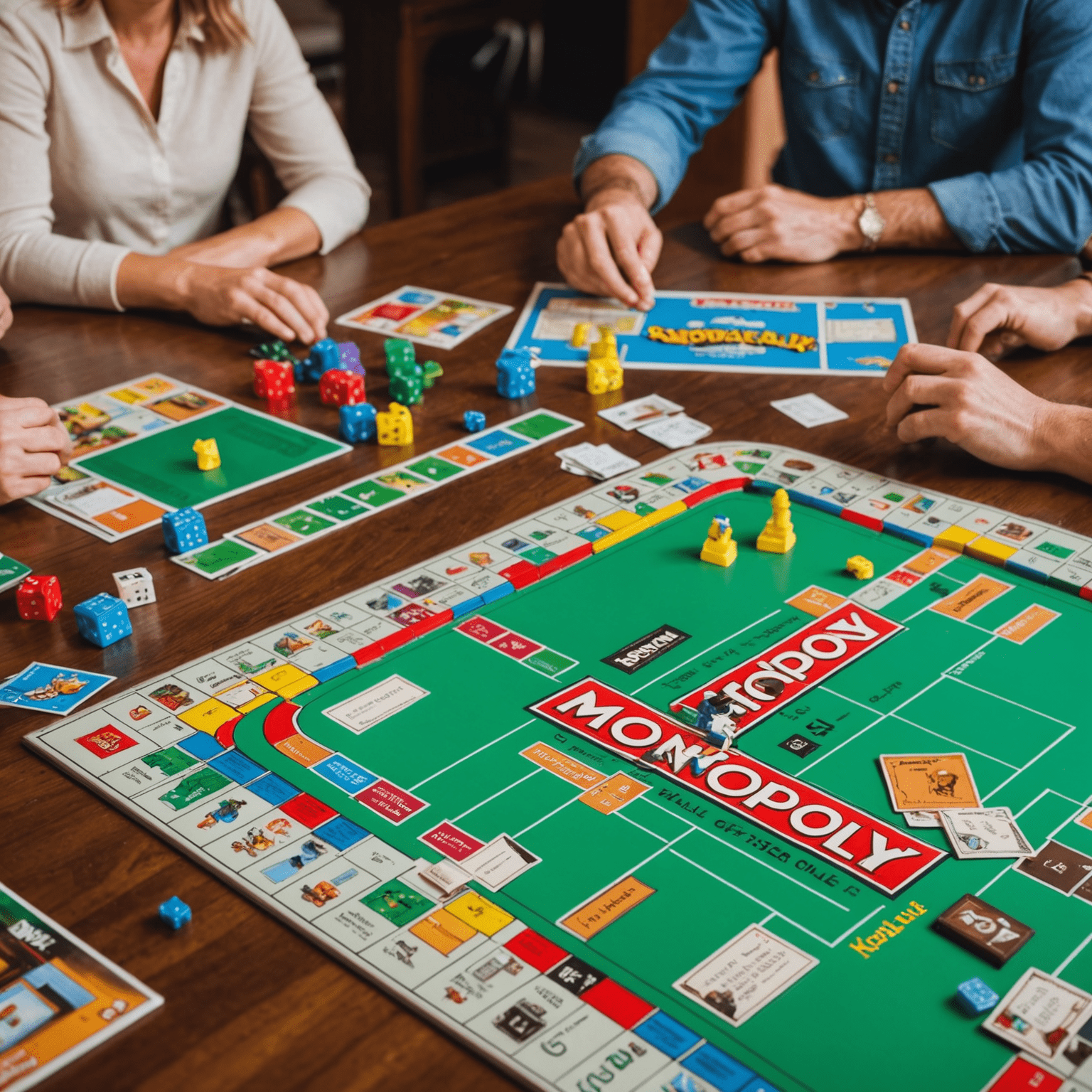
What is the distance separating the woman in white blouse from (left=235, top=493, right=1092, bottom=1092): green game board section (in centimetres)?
94

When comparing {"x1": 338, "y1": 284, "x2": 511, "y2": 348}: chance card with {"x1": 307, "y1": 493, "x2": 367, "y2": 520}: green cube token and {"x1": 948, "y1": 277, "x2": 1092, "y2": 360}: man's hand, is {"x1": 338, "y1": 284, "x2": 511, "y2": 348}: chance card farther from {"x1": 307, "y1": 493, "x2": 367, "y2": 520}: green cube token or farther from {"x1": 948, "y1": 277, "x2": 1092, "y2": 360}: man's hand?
{"x1": 948, "y1": 277, "x2": 1092, "y2": 360}: man's hand

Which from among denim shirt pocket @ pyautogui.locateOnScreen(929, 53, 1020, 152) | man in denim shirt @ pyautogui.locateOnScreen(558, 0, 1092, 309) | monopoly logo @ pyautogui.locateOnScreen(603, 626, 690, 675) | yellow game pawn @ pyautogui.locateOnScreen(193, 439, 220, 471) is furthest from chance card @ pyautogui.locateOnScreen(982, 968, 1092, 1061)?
denim shirt pocket @ pyautogui.locateOnScreen(929, 53, 1020, 152)

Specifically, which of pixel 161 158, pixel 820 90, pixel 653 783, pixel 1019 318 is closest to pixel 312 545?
pixel 653 783

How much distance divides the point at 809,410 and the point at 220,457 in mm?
870

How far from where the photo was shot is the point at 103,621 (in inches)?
53.9

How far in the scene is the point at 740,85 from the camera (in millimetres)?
2840

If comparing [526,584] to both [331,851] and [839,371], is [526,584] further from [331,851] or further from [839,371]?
[839,371]

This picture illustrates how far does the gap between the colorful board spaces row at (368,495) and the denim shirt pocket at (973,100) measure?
1.28 m

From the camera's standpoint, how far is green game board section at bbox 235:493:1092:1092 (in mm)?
957

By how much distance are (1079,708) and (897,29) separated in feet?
5.81

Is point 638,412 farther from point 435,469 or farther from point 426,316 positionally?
point 426,316

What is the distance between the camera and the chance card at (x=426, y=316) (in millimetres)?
2172

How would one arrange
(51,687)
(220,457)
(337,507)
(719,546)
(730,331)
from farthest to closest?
(730,331) → (220,457) → (337,507) → (719,546) → (51,687)

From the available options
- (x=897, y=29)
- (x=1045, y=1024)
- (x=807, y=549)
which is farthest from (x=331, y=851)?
(x=897, y=29)
